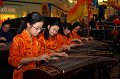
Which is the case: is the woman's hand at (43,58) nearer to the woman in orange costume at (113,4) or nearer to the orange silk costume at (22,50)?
the orange silk costume at (22,50)

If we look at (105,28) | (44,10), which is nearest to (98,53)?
(44,10)

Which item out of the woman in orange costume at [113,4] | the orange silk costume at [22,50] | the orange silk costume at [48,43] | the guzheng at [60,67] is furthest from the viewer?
the woman in orange costume at [113,4]

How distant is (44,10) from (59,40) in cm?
592

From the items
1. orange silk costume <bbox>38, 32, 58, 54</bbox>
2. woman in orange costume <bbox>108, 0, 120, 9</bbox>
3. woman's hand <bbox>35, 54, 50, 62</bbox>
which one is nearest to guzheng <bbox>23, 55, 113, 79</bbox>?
woman's hand <bbox>35, 54, 50, 62</bbox>

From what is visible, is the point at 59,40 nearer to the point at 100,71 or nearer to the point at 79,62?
the point at 100,71

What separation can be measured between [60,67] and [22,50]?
60cm

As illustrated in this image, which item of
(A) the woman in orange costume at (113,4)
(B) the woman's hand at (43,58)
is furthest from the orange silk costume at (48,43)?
(A) the woman in orange costume at (113,4)

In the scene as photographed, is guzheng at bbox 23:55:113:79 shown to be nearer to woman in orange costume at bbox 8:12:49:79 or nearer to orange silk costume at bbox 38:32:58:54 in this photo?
woman in orange costume at bbox 8:12:49:79

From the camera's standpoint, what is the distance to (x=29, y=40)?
166 inches

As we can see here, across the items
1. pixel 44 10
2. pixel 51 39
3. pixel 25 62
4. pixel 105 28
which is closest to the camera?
pixel 25 62

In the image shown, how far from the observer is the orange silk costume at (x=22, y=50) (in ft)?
13.2

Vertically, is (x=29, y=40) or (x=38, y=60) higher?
(x=29, y=40)

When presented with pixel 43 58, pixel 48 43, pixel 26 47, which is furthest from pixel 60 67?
pixel 48 43

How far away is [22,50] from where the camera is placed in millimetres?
4137
